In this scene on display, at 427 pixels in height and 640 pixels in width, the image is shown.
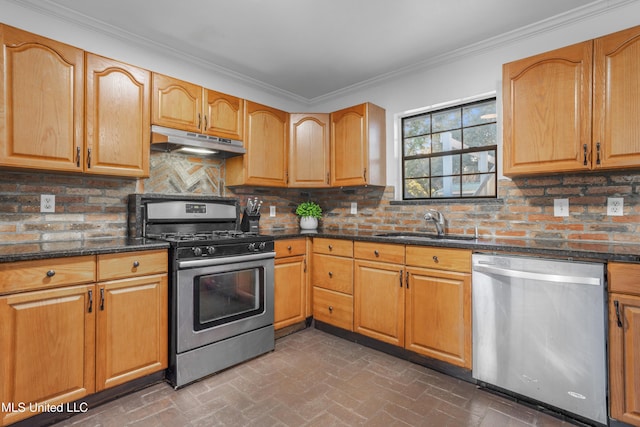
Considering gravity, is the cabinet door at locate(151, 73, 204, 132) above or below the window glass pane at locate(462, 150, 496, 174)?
above

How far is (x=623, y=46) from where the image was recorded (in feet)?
6.37

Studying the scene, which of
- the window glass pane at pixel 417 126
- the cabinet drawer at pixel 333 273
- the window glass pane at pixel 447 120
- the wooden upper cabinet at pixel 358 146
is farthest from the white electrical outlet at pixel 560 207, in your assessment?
the cabinet drawer at pixel 333 273

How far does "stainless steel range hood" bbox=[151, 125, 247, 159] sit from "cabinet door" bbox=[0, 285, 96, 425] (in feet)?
3.97

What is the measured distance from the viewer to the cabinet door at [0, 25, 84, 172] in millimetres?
1927

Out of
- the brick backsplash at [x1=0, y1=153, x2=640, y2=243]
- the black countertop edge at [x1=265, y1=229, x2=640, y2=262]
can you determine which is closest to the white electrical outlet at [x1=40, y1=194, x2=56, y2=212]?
the brick backsplash at [x1=0, y1=153, x2=640, y2=243]

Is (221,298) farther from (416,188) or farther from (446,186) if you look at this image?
(446,186)

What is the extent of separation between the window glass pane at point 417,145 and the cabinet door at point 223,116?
171 centimetres

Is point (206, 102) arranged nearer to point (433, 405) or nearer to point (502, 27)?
point (502, 27)

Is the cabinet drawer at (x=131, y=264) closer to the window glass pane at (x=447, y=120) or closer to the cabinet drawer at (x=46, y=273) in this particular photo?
the cabinet drawer at (x=46, y=273)

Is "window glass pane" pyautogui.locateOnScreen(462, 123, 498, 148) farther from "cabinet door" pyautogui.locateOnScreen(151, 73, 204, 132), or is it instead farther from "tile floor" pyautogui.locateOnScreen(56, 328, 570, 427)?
"cabinet door" pyautogui.locateOnScreen(151, 73, 204, 132)

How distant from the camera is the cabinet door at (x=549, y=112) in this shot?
2.08 m

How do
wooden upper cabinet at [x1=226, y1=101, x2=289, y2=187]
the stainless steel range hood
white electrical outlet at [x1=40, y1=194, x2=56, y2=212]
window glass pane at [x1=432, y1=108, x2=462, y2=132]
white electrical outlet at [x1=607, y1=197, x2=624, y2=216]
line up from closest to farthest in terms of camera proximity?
white electrical outlet at [x1=607, y1=197, x2=624, y2=216]
white electrical outlet at [x1=40, y1=194, x2=56, y2=212]
the stainless steel range hood
window glass pane at [x1=432, y1=108, x2=462, y2=132]
wooden upper cabinet at [x1=226, y1=101, x2=289, y2=187]

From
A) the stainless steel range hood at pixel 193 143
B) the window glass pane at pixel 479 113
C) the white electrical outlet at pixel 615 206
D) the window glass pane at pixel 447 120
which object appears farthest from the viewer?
the window glass pane at pixel 447 120

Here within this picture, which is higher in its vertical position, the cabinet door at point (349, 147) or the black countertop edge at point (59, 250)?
the cabinet door at point (349, 147)
